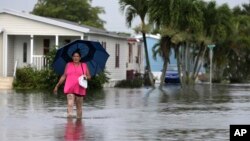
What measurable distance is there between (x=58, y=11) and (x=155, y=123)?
74101 millimetres

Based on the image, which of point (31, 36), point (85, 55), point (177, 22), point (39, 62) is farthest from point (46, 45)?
point (85, 55)

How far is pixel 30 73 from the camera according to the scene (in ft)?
115

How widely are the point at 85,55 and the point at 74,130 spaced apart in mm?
3947

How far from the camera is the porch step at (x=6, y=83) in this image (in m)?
35.3

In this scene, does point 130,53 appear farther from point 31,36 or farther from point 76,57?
point 76,57

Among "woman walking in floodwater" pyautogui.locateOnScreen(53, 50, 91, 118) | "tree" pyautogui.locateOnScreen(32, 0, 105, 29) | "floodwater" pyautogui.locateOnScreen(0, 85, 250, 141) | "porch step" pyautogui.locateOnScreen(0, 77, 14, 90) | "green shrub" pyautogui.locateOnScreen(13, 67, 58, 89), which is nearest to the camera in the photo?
"floodwater" pyautogui.locateOnScreen(0, 85, 250, 141)

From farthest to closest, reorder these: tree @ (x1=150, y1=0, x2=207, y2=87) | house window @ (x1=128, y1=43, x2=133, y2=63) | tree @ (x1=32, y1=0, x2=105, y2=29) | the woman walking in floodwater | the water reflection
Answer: tree @ (x1=32, y1=0, x2=105, y2=29)
house window @ (x1=128, y1=43, x2=133, y2=63)
tree @ (x1=150, y1=0, x2=207, y2=87)
the woman walking in floodwater
the water reflection

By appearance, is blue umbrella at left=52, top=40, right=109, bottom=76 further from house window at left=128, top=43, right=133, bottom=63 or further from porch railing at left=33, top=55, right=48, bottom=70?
house window at left=128, top=43, right=133, bottom=63

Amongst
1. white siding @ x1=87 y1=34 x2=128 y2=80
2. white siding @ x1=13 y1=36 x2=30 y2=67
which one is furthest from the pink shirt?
white siding @ x1=13 y1=36 x2=30 y2=67

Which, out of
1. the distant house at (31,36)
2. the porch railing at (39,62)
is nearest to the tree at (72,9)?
the distant house at (31,36)

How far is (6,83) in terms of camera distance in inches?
1407

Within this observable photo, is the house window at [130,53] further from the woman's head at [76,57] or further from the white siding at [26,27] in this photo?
the woman's head at [76,57]

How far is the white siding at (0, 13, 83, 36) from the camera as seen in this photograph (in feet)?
125

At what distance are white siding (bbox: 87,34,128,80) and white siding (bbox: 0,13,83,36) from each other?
2.00m
